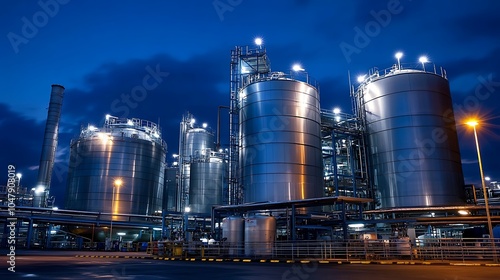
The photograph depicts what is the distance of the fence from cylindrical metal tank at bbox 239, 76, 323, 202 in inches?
206

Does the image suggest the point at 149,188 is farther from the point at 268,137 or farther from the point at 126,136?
the point at 268,137

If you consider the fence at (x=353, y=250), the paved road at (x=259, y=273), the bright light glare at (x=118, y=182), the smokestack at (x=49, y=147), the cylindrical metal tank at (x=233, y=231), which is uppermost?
the smokestack at (x=49, y=147)

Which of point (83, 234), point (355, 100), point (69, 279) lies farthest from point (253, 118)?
point (83, 234)

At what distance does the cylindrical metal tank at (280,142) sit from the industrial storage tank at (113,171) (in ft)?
71.4

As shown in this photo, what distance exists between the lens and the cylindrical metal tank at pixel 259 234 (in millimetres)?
25672

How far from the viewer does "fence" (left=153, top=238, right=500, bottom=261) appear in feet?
68.6

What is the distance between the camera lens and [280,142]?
31125mm

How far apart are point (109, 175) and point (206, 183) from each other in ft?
44.7

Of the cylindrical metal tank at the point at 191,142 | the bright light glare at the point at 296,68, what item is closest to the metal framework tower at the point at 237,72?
the bright light glare at the point at 296,68

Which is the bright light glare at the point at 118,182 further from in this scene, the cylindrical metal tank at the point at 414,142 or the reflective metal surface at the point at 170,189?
the cylindrical metal tank at the point at 414,142

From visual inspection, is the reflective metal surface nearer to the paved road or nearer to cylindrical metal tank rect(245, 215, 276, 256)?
cylindrical metal tank rect(245, 215, 276, 256)

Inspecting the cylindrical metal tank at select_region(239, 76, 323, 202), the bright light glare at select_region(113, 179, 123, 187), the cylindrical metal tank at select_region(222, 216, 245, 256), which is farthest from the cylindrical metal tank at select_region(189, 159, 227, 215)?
the cylindrical metal tank at select_region(222, 216, 245, 256)

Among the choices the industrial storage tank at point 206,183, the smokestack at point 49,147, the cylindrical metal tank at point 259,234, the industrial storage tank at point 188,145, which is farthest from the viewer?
the industrial storage tank at point 188,145

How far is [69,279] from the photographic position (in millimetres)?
11578
